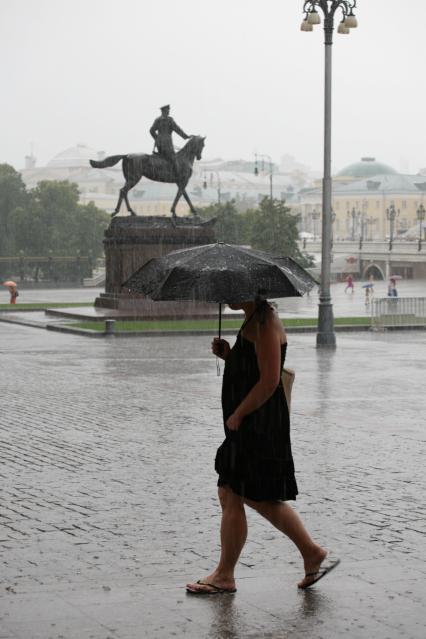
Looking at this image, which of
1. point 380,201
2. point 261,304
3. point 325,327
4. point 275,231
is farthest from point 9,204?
point 261,304

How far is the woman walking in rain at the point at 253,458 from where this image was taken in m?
6.68

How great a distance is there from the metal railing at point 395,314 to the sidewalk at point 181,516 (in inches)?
611

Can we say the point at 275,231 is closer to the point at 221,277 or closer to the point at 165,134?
the point at 165,134

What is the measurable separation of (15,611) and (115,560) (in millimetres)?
1187

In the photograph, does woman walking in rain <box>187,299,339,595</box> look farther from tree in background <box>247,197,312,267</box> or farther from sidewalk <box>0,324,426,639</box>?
tree in background <box>247,197,312,267</box>

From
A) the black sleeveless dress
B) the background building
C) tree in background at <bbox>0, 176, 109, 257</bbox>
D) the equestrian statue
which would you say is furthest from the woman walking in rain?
the background building

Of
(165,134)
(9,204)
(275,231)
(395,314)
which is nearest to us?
(395,314)

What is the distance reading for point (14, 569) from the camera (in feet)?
23.8

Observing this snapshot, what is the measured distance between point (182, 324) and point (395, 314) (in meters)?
5.64

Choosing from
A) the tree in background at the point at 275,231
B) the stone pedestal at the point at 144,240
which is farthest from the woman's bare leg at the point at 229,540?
the tree in background at the point at 275,231

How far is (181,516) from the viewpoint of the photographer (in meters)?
8.84

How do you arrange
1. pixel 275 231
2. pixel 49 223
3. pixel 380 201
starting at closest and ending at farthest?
1. pixel 275 231
2. pixel 49 223
3. pixel 380 201

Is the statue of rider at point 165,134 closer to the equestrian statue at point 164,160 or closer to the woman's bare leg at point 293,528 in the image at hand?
the equestrian statue at point 164,160

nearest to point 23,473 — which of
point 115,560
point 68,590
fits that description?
point 115,560
